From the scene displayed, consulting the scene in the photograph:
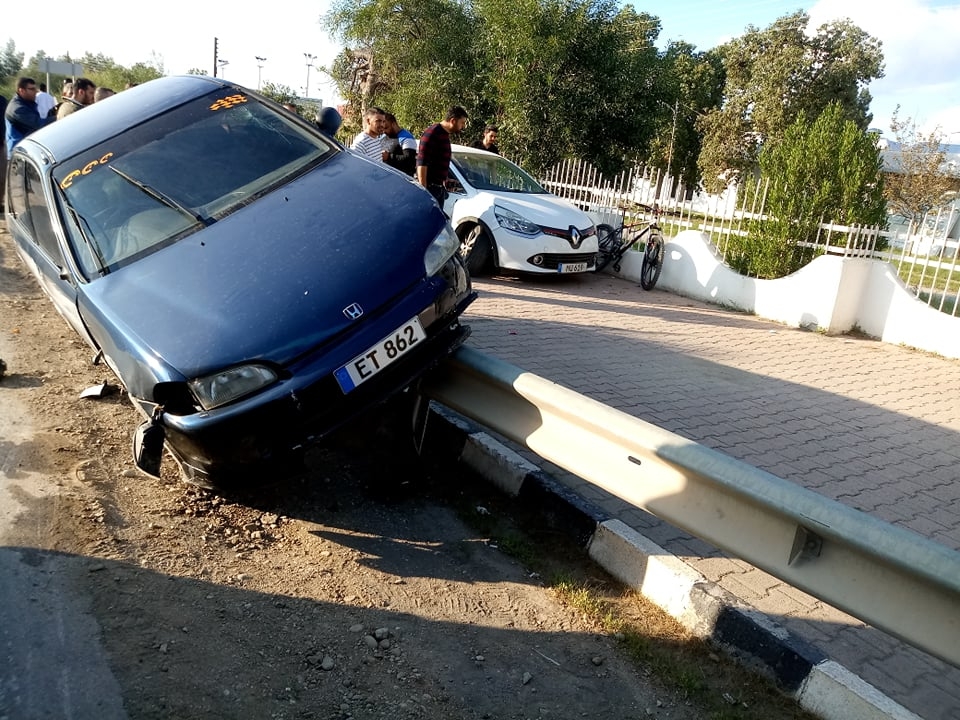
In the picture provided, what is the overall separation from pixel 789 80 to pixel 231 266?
33.9 metres

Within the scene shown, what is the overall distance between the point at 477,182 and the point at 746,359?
181 inches

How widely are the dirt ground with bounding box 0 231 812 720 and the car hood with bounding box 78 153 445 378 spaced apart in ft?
2.16

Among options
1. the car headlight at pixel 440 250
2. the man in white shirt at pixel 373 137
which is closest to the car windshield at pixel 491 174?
the man in white shirt at pixel 373 137

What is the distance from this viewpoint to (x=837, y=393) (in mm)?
6074

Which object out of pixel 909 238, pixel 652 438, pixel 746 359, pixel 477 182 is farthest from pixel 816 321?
pixel 652 438

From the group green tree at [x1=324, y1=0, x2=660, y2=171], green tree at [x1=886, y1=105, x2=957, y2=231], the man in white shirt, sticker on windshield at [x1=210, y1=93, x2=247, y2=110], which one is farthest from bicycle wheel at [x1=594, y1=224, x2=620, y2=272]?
green tree at [x1=886, y1=105, x2=957, y2=231]

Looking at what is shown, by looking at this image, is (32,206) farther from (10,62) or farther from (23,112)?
(10,62)

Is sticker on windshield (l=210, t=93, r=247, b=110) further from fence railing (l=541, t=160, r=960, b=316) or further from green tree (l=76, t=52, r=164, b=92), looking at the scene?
green tree (l=76, t=52, r=164, b=92)

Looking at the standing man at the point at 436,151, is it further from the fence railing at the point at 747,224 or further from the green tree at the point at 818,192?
the green tree at the point at 818,192

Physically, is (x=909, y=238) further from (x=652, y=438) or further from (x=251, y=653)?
(x=251, y=653)

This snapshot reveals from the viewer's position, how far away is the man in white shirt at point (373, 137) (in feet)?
24.4

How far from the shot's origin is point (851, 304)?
819 centimetres

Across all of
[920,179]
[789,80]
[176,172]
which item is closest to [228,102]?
[176,172]

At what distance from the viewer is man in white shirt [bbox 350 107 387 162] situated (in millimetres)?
7438
